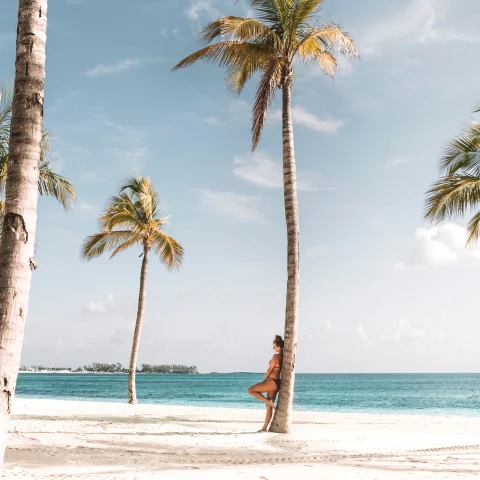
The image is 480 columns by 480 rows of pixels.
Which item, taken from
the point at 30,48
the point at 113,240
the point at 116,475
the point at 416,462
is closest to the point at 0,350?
the point at 30,48

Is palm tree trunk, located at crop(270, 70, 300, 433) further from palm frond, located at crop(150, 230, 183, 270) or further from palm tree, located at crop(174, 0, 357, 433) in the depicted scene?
palm frond, located at crop(150, 230, 183, 270)

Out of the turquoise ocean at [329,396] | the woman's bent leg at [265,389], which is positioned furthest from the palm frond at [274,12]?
the turquoise ocean at [329,396]

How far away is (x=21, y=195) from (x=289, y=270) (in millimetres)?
7923

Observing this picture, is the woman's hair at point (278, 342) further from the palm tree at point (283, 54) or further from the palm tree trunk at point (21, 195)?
the palm tree trunk at point (21, 195)

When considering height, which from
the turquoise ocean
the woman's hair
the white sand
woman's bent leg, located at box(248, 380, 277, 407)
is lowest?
the turquoise ocean

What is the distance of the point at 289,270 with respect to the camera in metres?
11.6

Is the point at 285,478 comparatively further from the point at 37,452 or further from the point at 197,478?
the point at 37,452

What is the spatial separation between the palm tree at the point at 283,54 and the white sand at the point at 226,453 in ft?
7.23

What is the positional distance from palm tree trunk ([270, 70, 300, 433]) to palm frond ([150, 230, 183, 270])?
10346 mm

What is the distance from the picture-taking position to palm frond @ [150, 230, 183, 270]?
2173 cm

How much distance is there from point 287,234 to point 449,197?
18.1 feet

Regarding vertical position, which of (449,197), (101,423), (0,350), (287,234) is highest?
(449,197)

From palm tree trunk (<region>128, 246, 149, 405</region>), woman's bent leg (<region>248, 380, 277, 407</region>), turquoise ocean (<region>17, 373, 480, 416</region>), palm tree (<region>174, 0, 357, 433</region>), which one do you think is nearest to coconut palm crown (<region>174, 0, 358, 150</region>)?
palm tree (<region>174, 0, 357, 433</region>)

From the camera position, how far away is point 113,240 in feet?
71.4
